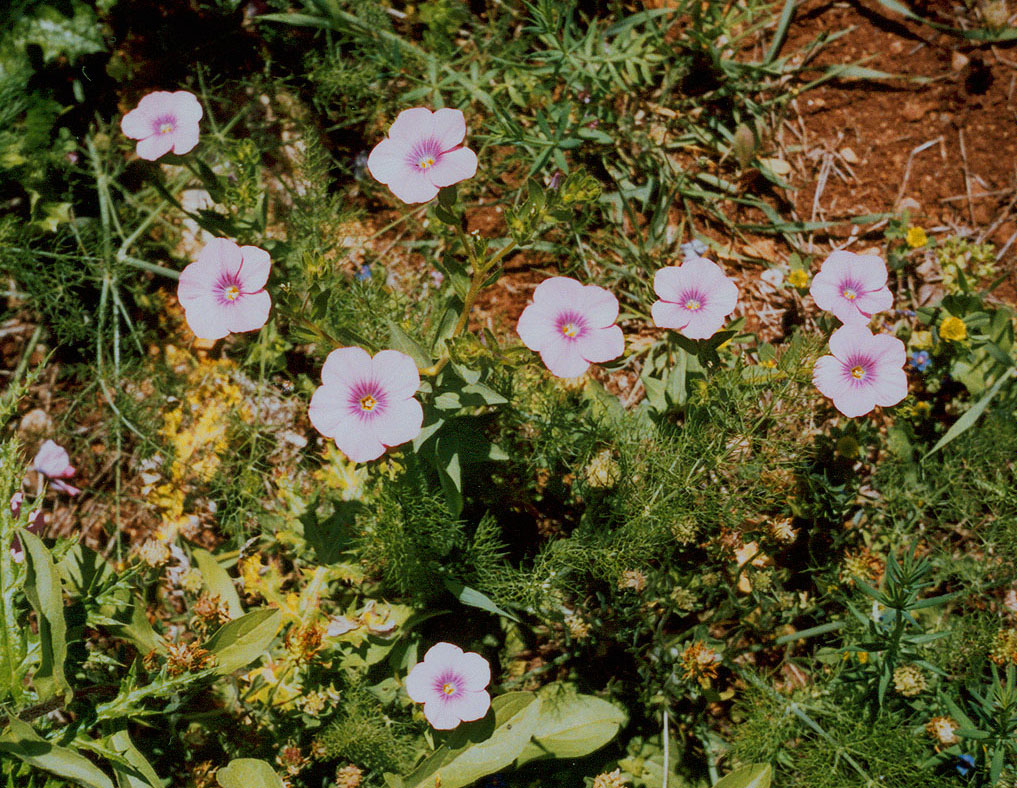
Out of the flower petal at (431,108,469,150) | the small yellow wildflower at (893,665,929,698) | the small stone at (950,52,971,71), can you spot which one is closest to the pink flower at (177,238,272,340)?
the flower petal at (431,108,469,150)

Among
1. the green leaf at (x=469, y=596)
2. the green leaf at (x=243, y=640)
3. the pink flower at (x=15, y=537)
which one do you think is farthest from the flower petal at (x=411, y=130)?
the pink flower at (x=15, y=537)

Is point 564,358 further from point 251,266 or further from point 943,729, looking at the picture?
point 943,729

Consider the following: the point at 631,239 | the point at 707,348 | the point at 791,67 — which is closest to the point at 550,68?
the point at 631,239

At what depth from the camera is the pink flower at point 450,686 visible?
1899 millimetres

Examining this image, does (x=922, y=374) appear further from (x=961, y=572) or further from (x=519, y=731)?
(x=519, y=731)

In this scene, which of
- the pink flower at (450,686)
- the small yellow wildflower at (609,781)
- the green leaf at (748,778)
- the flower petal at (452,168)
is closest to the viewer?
the flower petal at (452,168)

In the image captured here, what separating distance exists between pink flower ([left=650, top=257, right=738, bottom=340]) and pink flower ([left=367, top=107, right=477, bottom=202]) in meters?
0.55

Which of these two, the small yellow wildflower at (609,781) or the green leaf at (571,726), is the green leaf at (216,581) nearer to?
the green leaf at (571,726)

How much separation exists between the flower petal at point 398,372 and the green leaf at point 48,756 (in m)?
1.08

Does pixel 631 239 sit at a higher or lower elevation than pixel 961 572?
higher

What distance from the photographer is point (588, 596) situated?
2.43 m

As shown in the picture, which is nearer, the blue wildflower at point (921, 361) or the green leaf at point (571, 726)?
the green leaf at point (571, 726)

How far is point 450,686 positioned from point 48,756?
3.00ft

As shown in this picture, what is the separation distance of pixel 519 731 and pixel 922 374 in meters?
1.87
